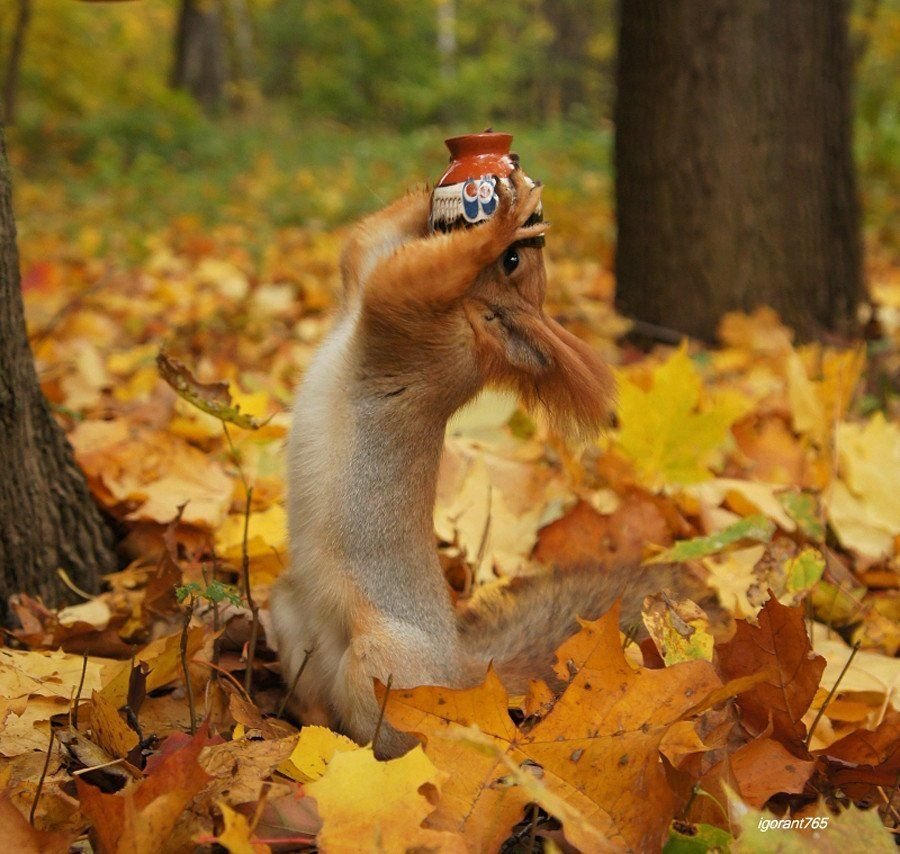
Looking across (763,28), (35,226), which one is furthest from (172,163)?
(763,28)

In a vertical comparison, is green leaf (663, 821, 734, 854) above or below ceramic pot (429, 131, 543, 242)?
below

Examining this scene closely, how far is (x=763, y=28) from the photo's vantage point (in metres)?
3.84

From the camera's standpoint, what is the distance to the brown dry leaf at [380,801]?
1.12 metres

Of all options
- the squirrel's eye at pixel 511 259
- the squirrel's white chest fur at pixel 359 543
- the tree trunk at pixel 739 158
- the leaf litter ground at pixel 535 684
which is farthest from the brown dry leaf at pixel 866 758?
the tree trunk at pixel 739 158

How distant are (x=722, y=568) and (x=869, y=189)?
6.97 m

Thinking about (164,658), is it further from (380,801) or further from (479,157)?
(479,157)

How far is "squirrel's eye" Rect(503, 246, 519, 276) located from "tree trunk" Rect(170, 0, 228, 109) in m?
18.6

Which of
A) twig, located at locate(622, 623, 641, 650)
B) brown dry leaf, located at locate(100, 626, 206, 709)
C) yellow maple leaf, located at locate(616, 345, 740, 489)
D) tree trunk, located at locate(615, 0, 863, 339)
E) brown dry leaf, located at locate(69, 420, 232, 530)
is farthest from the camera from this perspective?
tree trunk, located at locate(615, 0, 863, 339)

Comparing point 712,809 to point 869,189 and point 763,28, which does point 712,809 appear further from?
point 869,189

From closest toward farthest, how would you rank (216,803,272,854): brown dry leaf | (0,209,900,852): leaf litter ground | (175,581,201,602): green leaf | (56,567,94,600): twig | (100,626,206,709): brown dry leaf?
(216,803,272,854): brown dry leaf < (0,209,900,852): leaf litter ground < (175,581,201,602): green leaf < (100,626,206,709): brown dry leaf < (56,567,94,600): twig

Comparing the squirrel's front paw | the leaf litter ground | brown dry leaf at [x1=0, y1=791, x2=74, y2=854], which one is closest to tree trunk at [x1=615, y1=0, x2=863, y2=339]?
the leaf litter ground

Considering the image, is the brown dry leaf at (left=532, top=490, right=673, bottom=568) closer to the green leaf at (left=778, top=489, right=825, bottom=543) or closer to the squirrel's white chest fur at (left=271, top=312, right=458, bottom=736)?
the green leaf at (left=778, top=489, right=825, bottom=543)

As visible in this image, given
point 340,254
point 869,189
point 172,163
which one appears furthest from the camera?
point 172,163

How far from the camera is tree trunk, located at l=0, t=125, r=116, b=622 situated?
6.17 feet
